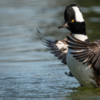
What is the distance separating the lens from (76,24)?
630 centimetres

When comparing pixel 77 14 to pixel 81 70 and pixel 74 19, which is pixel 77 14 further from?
pixel 81 70

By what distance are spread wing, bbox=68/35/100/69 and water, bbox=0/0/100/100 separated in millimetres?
685

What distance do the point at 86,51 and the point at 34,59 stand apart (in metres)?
3.41

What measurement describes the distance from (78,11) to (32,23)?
8.37m

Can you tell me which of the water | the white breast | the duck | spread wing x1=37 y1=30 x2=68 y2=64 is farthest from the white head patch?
the water

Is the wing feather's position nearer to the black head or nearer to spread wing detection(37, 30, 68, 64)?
the black head

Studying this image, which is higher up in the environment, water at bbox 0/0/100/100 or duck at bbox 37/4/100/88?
duck at bbox 37/4/100/88

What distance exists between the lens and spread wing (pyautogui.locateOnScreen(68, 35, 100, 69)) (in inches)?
227

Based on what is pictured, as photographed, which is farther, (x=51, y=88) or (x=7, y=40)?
(x=7, y=40)

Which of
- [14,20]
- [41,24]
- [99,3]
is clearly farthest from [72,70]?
[99,3]

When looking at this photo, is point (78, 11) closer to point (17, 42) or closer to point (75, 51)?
point (75, 51)

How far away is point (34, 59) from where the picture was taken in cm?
909

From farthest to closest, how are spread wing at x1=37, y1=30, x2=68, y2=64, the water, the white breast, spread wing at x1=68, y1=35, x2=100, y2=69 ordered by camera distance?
spread wing at x1=37, y1=30, x2=68, y2=64 → the water → the white breast → spread wing at x1=68, y1=35, x2=100, y2=69

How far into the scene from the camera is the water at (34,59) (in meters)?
6.32
